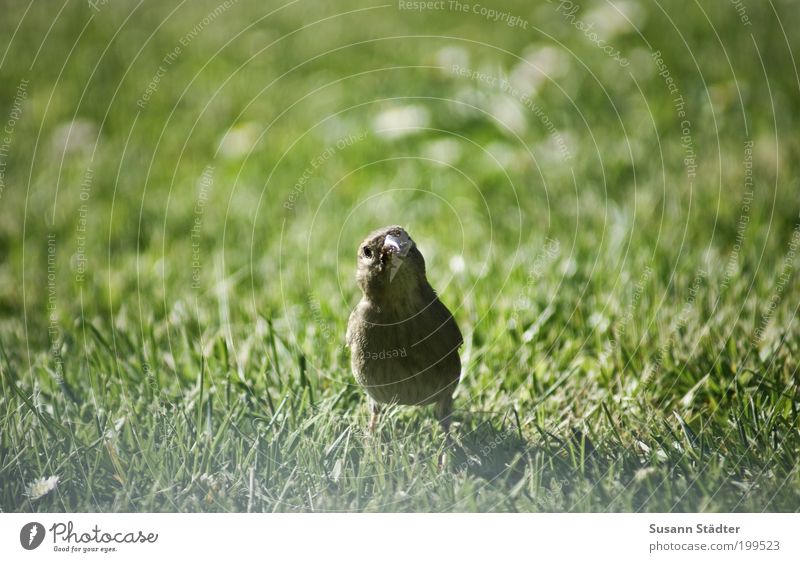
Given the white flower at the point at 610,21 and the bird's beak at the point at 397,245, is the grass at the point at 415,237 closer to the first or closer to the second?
the white flower at the point at 610,21

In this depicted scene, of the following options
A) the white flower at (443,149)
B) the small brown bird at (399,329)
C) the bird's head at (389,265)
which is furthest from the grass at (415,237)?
the bird's head at (389,265)

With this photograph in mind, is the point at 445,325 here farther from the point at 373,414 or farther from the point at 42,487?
the point at 42,487

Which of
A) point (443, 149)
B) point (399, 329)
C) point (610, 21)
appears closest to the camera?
point (399, 329)

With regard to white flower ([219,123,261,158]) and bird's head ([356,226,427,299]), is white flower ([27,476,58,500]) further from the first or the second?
white flower ([219,123,261,158])

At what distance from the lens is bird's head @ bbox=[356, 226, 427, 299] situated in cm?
217

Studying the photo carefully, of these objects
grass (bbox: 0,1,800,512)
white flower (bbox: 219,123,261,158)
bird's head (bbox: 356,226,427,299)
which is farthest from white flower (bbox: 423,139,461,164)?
bird's head (bbox: 356,226,427,299)

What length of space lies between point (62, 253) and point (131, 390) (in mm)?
1383

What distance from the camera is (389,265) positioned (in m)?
2.19

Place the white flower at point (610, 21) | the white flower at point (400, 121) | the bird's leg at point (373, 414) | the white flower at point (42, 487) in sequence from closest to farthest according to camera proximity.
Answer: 1. the white flower at point (42, 487)
2. the bird's leg at point (373, 414)
3. the white flower at point (400, 121)
4. the white flower at point (610, 21)

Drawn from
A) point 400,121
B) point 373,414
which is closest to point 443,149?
point 400,121
